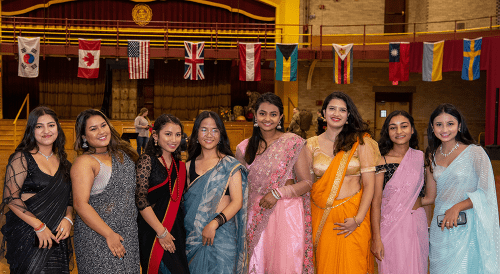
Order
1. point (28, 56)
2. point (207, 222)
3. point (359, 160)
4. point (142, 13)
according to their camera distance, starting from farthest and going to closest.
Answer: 1. point (142, 13)
2. point (28, 56)
3. point (359, 160)
4. point (207, 222)

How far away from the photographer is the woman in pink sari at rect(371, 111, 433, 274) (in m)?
2.86

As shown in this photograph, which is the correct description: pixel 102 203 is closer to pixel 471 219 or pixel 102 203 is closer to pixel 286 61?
pixel 471 219

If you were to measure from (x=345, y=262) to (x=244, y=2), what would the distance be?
13752 mm

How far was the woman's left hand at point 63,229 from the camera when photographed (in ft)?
8.10

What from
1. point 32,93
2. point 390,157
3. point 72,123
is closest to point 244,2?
point 72,123

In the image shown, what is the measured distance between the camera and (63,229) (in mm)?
2475

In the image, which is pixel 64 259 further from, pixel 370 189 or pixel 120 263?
pixel 370 189

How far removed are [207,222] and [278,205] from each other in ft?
1.65

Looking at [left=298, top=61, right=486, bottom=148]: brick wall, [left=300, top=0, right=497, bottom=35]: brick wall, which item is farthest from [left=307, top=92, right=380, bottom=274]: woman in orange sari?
[left=300, top=0, right=497, bottom=35]: brick wall

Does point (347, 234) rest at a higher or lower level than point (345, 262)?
higher

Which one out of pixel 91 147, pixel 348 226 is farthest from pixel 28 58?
pixel 348 226

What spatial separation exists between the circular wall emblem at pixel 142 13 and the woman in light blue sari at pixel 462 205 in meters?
14.0

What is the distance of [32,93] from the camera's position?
15102 mm

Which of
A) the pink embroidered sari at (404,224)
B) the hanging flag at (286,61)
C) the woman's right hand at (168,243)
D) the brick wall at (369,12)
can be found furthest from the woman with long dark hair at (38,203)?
the brick wall at (369,12)
